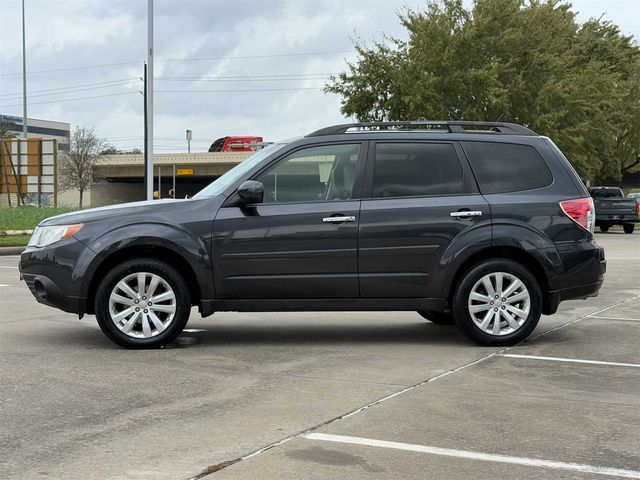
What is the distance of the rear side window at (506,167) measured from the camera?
7957mm

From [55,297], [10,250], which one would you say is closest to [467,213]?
[55,297]

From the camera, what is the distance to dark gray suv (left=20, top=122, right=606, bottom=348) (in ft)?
24.5

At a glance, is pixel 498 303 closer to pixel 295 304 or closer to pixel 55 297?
pixel 295 304

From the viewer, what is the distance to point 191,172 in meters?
80.0

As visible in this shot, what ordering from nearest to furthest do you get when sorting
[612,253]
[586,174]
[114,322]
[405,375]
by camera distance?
[405,375] → [114,322] → [612,253] → [586,174]

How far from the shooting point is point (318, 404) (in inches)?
217

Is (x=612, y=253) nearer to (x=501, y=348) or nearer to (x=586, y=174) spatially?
(x=501, y=348)

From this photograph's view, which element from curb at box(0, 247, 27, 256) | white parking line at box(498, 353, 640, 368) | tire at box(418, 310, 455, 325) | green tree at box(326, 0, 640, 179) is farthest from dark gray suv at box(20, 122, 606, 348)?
green tree at box(326, 0, 640, 179)

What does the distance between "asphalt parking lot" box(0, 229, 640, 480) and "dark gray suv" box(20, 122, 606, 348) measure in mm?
413

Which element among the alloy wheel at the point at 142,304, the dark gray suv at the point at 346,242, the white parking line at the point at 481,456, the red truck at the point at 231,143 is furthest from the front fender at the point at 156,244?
the red truck at the point at 231,143

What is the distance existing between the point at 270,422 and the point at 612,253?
715 inches

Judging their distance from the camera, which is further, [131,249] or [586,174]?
[586,174]

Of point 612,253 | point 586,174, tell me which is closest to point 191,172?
point 586,174

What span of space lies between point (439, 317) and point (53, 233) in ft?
13.2
